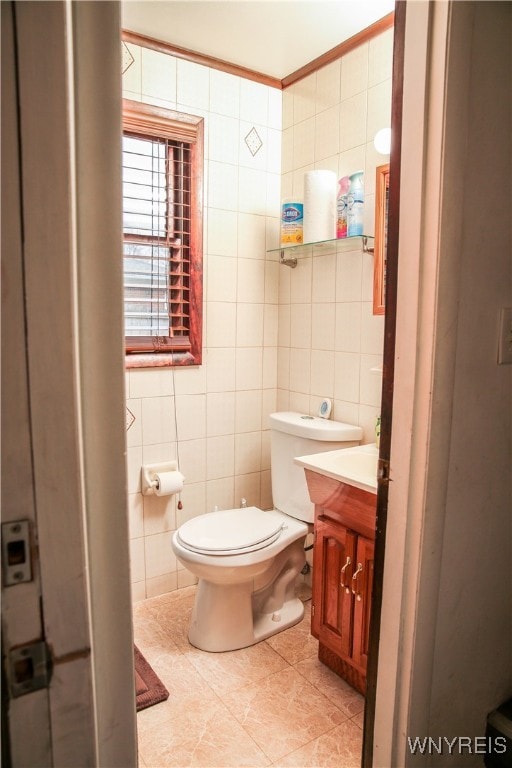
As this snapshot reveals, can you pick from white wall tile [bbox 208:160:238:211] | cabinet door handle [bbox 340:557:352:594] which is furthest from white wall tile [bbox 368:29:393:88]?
cabinet door handle [bbox 340:557:352:594]

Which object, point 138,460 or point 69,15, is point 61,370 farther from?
point 138,460

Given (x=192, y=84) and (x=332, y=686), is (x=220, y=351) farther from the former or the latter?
(x=332, y=686)

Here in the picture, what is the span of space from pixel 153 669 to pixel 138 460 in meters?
0.81

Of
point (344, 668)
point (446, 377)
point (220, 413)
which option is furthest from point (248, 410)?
point (446, 377)

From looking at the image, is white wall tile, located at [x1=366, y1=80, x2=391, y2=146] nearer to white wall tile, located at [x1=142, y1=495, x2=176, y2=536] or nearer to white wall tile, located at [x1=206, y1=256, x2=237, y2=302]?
white wall tile, located at [x1=206, y1=256, x2=237, y2=302]

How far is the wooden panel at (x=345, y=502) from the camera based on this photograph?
152cm

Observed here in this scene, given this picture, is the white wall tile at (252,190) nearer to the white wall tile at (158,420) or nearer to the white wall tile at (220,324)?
the white wall tile at (220,324)

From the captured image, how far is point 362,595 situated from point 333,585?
0.15 m

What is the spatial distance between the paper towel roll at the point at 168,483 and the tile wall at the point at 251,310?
10cm

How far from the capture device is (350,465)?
177 centimetres

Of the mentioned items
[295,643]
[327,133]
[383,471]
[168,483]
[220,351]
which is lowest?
[295,643]

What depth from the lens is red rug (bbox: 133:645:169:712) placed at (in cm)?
163

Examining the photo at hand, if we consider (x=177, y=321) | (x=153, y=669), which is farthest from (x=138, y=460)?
(x=153, y=669)

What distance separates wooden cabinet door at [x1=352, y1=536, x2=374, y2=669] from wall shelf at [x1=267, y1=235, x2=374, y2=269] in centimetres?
115
